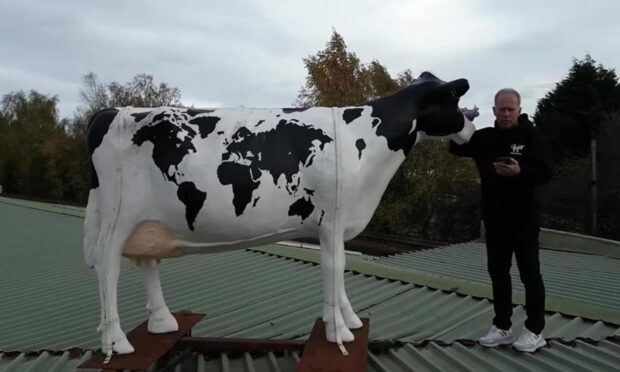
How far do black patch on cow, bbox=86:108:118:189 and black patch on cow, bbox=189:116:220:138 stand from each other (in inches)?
18.2

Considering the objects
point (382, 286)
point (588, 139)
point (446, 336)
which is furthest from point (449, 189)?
point (446, 336)

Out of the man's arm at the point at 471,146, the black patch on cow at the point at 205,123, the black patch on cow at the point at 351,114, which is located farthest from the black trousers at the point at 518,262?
the black patch on cow at the point at 205,123

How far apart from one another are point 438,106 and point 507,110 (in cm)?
60

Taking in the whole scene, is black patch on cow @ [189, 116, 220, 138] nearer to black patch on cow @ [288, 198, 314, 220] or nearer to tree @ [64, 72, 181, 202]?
black patch on cow @ [288, 198, 314, 220]

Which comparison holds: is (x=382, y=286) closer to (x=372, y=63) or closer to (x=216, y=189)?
(x=216, y=189)

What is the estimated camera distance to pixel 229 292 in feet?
19.6

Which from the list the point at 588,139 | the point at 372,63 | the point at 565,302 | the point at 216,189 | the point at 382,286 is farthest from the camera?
the point at 372,63

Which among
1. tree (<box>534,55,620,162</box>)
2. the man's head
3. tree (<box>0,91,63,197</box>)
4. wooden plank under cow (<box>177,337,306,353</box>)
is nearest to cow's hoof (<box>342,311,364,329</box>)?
wooden plank under cow (<box>177,337,306,353</box>)

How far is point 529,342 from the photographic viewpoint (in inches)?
149

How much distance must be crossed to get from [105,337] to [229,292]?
2.97 meters

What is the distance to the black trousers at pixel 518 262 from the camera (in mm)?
3721

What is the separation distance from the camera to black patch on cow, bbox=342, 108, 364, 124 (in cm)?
327

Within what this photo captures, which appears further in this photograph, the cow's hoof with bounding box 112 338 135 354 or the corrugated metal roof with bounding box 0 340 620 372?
the corrugated metal roof with bounding box 0 340 620 372

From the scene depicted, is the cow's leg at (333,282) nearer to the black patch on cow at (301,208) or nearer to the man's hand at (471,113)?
the black patch on cow at (301,208)
